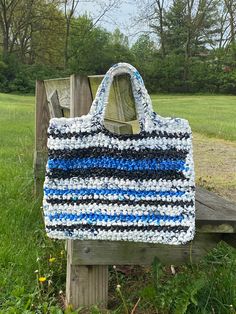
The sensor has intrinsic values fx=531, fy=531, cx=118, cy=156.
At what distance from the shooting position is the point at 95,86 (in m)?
2.21

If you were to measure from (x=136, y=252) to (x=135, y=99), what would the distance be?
2.31 feet

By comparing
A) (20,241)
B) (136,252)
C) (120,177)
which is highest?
(120,177)

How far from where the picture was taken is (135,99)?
75.1 inches

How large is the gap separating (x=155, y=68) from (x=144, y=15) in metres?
7.74

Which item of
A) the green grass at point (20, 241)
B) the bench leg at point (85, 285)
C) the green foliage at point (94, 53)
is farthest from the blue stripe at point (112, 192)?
the green foliage at point (94, 53)

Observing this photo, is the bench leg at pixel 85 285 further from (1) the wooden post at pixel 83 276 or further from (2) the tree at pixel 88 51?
(2) the tree at pixel 88 51

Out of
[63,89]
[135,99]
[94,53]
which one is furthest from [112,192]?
[94,53]

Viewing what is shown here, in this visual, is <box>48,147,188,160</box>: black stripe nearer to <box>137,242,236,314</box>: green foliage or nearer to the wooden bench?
the wooden bench

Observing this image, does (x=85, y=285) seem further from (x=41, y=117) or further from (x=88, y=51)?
(x=88, y=51)

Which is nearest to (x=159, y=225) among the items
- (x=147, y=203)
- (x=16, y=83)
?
(x=147, y=203)

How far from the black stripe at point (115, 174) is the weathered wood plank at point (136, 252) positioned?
373mm

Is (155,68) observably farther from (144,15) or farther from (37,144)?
(37,144)

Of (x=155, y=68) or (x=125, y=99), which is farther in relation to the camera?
(x=155, y=68)

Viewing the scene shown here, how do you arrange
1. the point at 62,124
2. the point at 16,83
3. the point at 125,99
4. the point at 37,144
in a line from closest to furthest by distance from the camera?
the point at 62,124 → the point at 125,99 → the point at 37,144 → the point at 16,83
